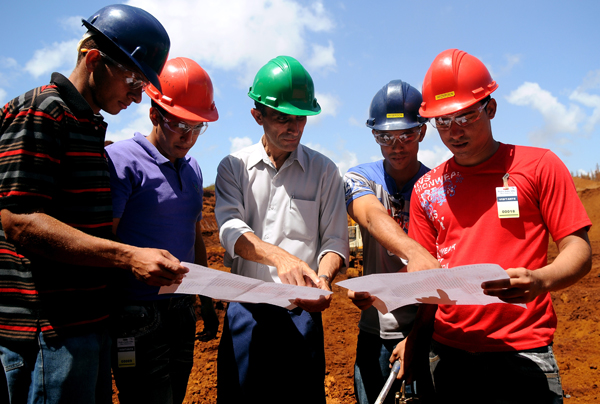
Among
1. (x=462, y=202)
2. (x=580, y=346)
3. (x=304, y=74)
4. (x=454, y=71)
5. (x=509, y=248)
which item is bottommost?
(x=580, y=346)

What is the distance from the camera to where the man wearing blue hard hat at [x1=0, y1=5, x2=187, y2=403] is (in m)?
1.97

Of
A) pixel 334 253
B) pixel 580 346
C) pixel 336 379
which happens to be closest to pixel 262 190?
pixel 334 253

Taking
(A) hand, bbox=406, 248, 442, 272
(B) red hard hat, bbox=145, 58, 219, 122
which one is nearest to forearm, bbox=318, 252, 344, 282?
(A) hand, bbox=406, 248, 442, 272

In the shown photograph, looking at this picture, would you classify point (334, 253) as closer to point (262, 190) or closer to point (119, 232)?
point (262, 190)

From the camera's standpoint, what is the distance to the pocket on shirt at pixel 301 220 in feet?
9.59

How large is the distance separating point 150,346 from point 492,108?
2.61m

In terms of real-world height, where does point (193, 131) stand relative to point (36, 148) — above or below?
above

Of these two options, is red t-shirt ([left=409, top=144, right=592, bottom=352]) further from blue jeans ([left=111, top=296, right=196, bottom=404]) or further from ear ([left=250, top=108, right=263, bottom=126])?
blue jeans ([left=111, top=296, right=196, bottom=404])

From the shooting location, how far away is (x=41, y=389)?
2.01 meters

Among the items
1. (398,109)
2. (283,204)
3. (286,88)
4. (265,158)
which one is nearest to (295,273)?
(283,204)

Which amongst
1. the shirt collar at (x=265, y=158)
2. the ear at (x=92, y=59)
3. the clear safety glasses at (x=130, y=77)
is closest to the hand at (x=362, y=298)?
the shirt collar at (x=265, y=158)

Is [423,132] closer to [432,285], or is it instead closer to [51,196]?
[432,285]

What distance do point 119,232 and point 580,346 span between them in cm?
832

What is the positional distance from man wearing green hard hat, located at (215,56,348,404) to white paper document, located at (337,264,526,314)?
533 mm
